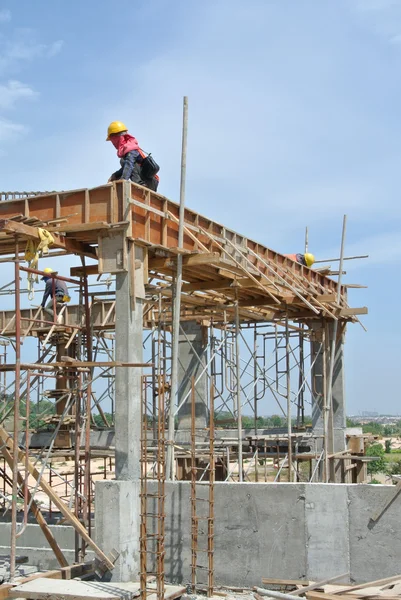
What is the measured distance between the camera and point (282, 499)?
12102mm

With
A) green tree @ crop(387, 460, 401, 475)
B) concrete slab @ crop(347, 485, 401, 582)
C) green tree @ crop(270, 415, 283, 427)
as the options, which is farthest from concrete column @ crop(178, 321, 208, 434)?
green tree @ crop(270, 415, 283, 427)

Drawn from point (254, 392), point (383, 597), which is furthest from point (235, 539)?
point (254, 392)

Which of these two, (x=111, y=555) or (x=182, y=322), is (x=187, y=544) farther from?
(x=182, y=322)

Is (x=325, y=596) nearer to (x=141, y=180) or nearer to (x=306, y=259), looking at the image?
(x=141, y=180)

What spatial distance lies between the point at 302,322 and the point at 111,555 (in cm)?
1225

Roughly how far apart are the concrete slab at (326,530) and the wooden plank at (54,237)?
226 inches

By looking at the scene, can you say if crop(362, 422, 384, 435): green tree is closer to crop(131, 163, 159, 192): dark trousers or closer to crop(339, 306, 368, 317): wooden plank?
crop(339, 306, 368, 317): wooden plank

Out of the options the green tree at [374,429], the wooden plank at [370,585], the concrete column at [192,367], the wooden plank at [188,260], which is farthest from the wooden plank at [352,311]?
the green tree at [374,429]

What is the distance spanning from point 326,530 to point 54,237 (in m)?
6.56

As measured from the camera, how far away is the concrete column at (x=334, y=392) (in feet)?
74.7

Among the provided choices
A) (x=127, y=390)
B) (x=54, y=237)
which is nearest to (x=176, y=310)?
(x=127, y=390)

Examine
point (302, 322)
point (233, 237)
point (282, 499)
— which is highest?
point (233, 237)

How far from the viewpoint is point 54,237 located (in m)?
13.3

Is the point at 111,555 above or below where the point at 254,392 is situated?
below
